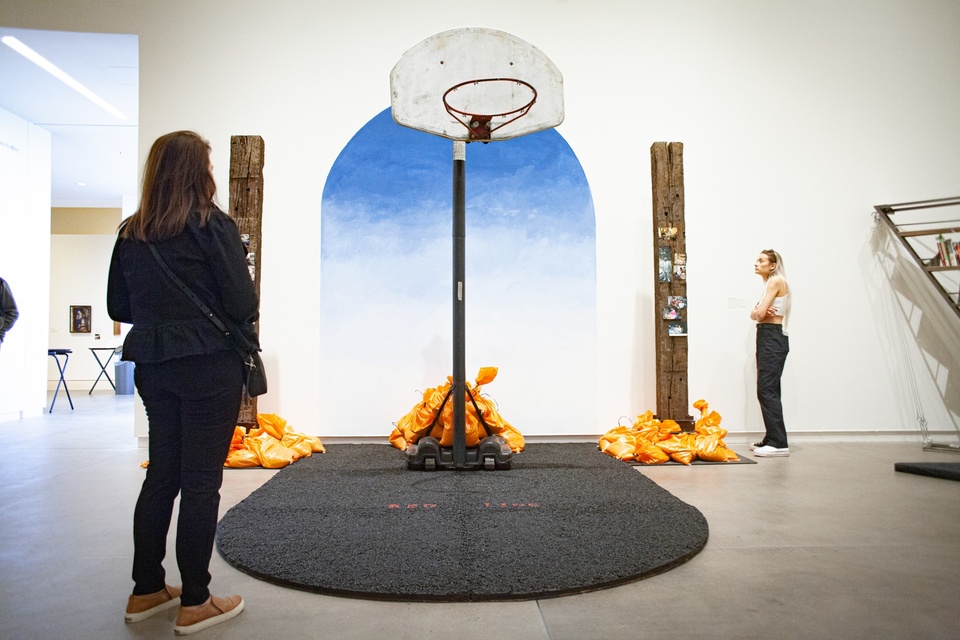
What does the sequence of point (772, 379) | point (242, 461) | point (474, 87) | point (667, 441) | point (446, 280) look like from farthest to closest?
point (446, 280) < point (772, 379) < point (667, 441) < point (242, 461) < point (474, 87)

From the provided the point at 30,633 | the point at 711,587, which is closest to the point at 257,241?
the point at 30,633

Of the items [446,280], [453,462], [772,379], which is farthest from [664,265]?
[453,462]

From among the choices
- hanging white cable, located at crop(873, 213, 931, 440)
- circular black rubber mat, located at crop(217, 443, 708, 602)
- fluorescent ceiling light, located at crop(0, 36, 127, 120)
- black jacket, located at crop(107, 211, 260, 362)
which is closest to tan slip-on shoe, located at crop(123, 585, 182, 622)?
circular black rubber mat, located at crop(217, 443, 708, 602)

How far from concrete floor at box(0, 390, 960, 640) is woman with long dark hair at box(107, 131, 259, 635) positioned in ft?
0.77

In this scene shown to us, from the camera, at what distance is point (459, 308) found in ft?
14.1

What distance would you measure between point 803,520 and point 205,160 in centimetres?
302

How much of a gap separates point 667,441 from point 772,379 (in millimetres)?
973

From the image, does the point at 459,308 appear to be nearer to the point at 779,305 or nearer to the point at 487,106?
the point at 487,106

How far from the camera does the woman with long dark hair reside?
187cm

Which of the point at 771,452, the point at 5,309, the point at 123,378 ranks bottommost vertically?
the point at 771,452

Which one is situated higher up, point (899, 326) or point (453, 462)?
point (899, 326)

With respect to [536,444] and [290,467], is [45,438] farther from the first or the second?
[536,444]

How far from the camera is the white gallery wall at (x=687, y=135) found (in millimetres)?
5273

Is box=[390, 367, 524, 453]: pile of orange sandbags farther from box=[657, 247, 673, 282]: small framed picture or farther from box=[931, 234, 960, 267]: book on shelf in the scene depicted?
box=[931, 234, 960, 267]: book on shelf
